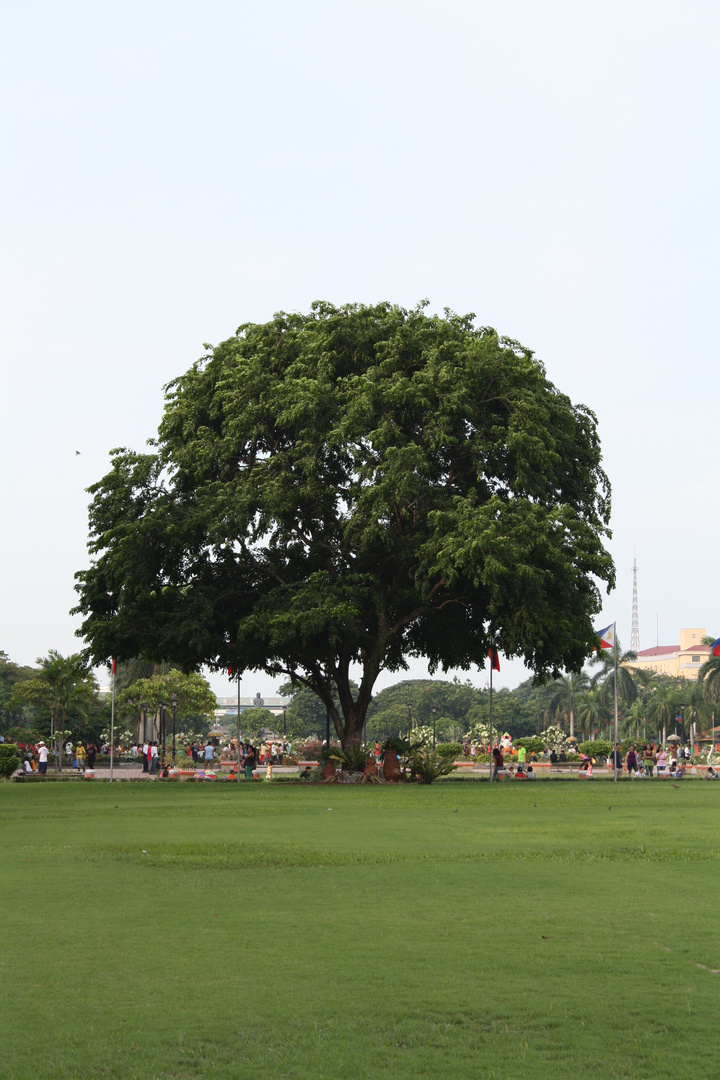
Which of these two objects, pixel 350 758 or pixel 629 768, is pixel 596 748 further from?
pixel 350 758

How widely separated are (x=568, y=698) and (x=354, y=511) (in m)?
82.1

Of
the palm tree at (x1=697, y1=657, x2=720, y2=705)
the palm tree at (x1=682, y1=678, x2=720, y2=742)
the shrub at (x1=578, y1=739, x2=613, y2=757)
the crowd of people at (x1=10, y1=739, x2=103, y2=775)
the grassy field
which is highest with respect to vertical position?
the palm tree at (x1=697, y1=657, x2=720, y2=705)

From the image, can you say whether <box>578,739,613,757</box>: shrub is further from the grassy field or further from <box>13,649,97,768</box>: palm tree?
the grassy field

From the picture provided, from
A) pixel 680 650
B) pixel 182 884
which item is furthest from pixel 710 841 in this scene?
pixel 680 650

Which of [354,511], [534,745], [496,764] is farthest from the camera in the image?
[534,745]

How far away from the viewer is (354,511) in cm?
3256

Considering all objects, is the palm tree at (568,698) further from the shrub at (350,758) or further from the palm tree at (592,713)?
the shrub at (350,758)

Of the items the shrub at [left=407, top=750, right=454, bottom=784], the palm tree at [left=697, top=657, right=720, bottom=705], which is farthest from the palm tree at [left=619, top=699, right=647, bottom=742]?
the shrub at [left=407, top=750, right=454, bottom=784]

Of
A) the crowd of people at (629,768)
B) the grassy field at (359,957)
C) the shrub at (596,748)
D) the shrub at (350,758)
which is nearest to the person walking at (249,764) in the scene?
the shrub at (350,758)

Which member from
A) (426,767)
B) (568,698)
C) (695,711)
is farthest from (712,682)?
(426,767)

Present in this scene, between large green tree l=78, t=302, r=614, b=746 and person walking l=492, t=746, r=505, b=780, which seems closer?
large green tree l=78, t=302, r=614, b=746

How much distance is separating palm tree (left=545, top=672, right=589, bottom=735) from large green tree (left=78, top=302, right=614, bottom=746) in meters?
71.5

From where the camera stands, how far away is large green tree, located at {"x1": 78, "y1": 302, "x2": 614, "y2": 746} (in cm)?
3128

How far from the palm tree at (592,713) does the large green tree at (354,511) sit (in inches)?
2706
